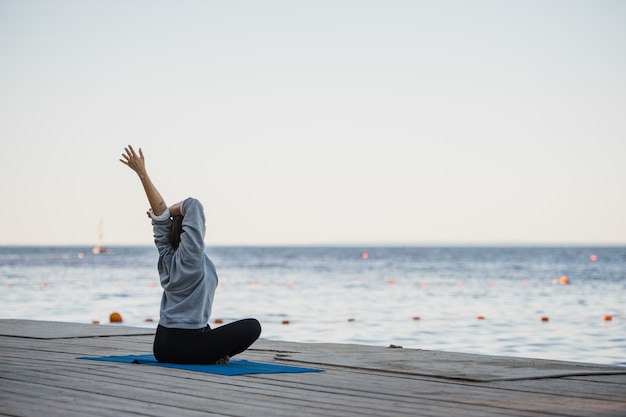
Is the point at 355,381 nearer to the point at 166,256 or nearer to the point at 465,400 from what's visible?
the point at 465,400

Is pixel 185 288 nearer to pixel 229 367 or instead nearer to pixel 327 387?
pixel 229 367

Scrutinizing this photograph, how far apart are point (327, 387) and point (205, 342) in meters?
1.24

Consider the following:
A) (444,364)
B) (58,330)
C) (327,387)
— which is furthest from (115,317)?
(327,387)

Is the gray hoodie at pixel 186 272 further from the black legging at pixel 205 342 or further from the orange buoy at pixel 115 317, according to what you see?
the orange buoy at pixel 115 317

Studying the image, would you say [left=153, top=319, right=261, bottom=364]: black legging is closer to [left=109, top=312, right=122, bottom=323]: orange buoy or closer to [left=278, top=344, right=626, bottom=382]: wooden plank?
[left=278, top=344, right=626, bottom=382]: wooden plank

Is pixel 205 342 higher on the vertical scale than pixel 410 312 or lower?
higher

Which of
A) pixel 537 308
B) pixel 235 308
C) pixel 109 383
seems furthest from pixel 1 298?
pixel 109 383

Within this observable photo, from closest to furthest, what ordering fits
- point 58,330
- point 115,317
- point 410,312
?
point 58,330, point 115,317, point 410,312

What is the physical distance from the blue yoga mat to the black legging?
0.26 ft

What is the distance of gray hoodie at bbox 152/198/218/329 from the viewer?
5773mm

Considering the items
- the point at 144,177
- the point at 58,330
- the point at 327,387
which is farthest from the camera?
the point at 58,330

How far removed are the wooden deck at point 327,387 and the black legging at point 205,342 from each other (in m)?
0.26

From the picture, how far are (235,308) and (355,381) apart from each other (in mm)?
17042

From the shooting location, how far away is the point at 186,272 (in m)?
5.84
